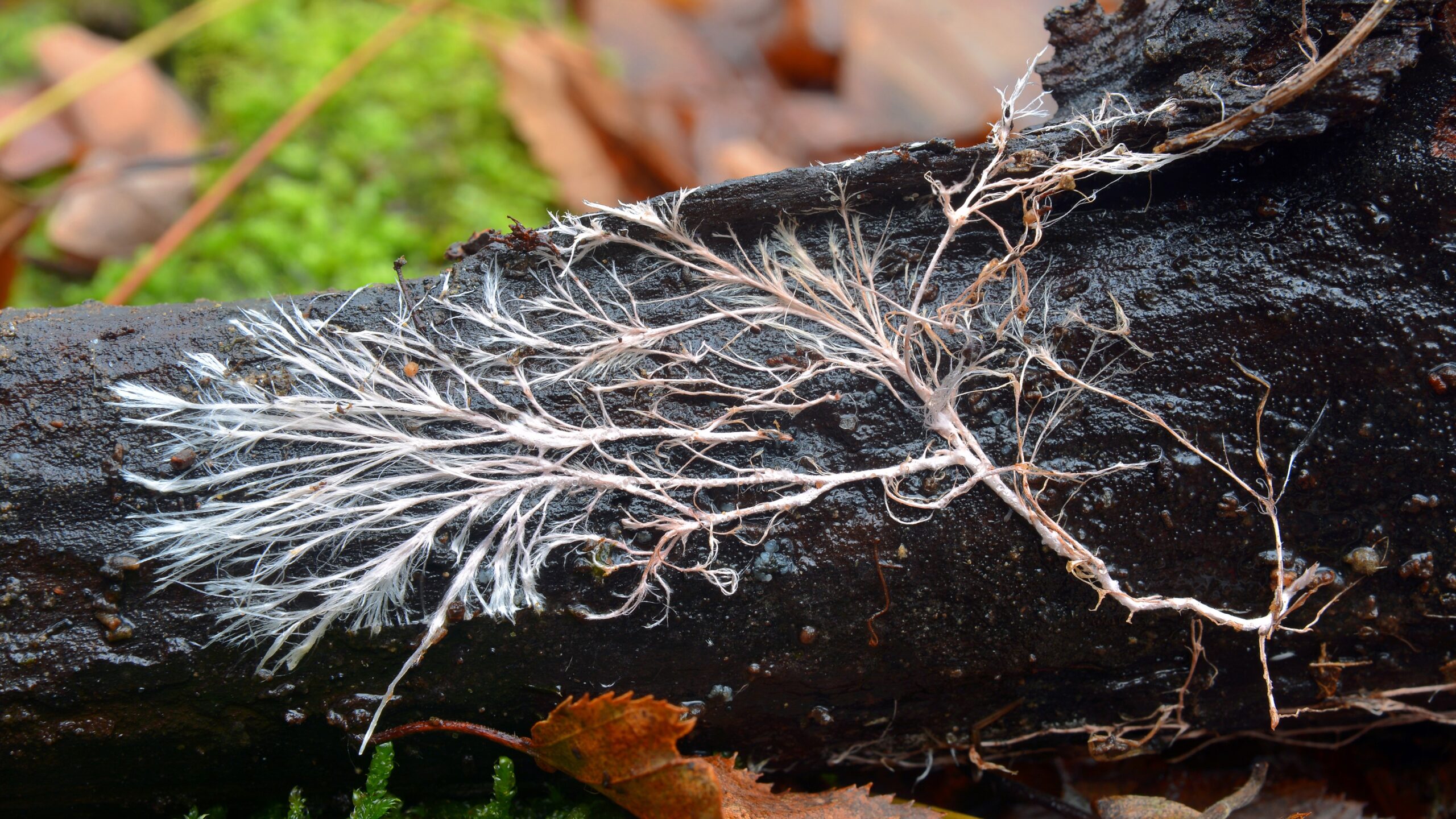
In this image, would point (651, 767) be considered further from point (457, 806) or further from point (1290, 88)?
point (1290, 88)

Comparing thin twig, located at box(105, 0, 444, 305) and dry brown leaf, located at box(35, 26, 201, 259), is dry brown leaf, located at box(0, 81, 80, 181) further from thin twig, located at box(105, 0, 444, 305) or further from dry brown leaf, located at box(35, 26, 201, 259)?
thin twig, located at box(105, 0, 444, 305)

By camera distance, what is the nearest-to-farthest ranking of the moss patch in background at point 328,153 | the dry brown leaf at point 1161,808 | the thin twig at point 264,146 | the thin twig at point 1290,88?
the thin twig at point 1290,88, the dry brown leaf at point 1161,808, the thin twig at point 264,146, the moss patch in background at point 328,153

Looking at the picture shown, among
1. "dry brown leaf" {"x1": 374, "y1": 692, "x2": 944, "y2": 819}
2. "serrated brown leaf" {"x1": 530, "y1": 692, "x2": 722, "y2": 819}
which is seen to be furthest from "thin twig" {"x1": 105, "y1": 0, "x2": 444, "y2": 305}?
"serrated brown leaf" {"x1": 530, "y1": 692, "x2": 722, "y2": 819}

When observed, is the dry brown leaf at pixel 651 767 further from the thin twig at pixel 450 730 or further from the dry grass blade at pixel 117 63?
the dry grass blade at pixel 117 63

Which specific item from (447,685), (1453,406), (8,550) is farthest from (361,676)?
(1453,406)

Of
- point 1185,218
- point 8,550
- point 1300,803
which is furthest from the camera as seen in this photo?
point 1300,803

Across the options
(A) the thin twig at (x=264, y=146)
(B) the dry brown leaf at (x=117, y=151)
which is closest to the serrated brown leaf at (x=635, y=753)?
(A) the thin twig at (x=264, y=146)

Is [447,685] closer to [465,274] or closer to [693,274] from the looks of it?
[465,274]
